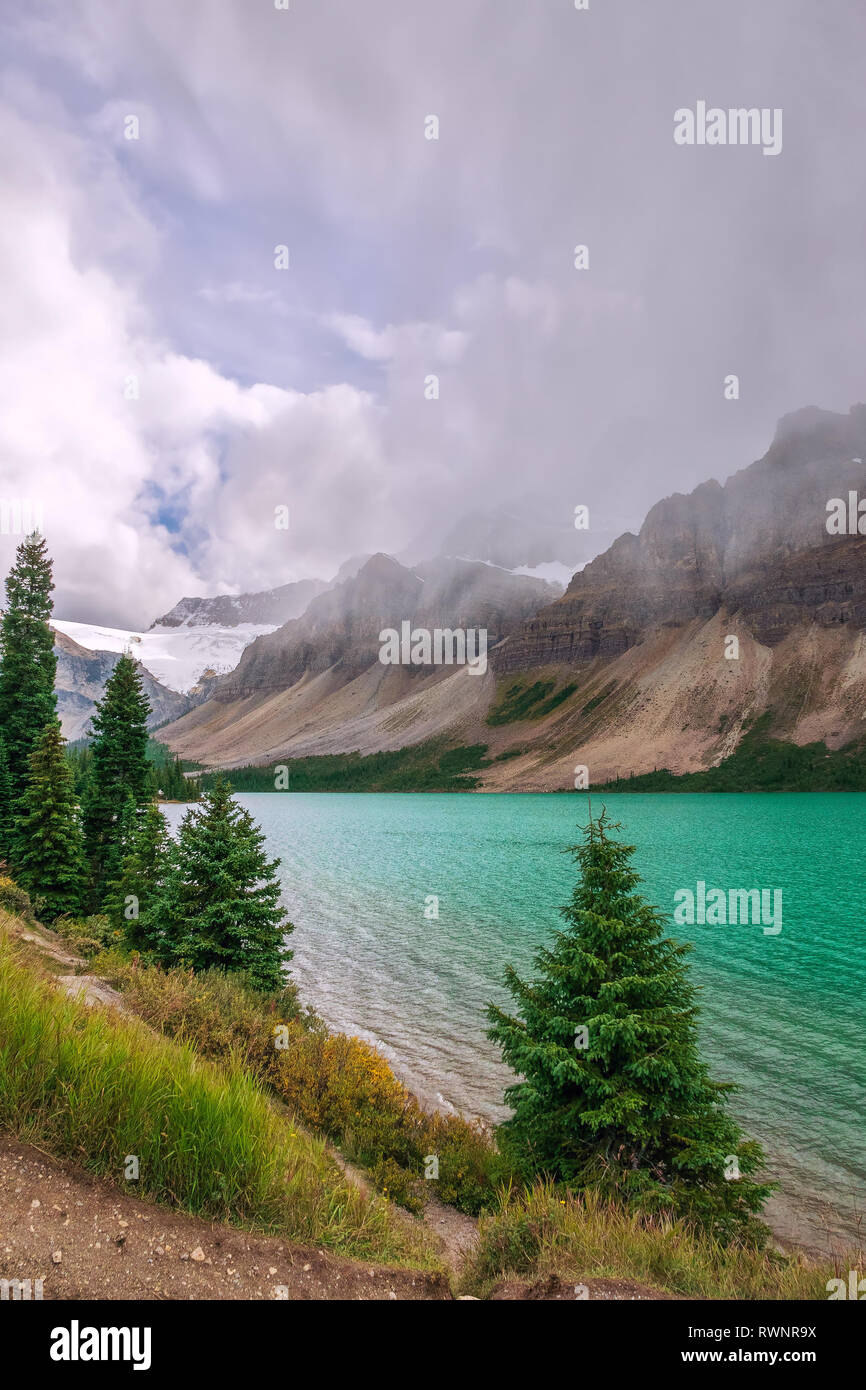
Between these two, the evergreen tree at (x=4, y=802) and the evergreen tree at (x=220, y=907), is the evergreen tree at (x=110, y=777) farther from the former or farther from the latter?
the evergreen tree at (x=220, y=907)

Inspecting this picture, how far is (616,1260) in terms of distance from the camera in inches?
219

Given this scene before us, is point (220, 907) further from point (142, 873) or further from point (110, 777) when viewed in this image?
point (110, 777)

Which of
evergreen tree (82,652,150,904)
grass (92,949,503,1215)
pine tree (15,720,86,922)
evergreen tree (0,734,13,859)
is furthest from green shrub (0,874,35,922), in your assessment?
evergreen tree (0,734,13,859)

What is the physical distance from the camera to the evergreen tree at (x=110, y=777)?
33.1 metres

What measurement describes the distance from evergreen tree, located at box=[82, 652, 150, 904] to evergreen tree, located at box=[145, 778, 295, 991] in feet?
50.7

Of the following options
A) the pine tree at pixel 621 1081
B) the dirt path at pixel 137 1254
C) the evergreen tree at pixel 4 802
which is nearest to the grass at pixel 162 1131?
the dirt path at pixel 137 1254

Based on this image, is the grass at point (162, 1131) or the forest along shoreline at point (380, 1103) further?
the forest along shoreline at point (380, 1103)

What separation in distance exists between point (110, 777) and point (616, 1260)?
34289 mm

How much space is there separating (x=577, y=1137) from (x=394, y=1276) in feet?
22.4

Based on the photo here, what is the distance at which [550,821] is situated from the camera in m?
109

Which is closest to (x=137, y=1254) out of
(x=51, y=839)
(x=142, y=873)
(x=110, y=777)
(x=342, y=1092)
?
(x=342, y=1092)

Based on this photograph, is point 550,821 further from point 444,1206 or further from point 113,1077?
point 113,1077

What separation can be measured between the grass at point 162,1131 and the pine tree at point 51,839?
82.6ft
